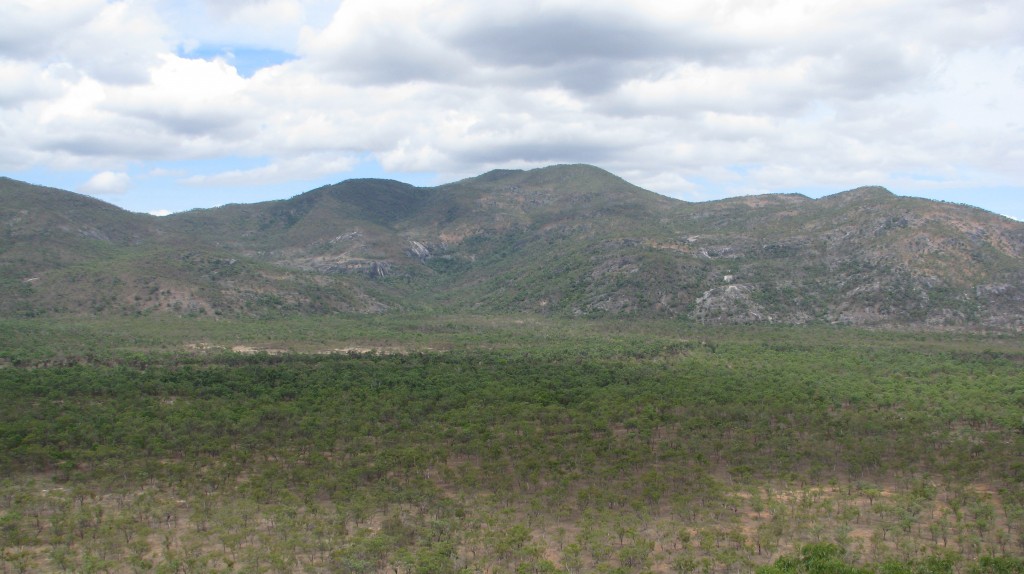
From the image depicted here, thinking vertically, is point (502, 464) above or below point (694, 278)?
below

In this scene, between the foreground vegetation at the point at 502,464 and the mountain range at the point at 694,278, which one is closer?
the foreground vegetation at the point at 502,464

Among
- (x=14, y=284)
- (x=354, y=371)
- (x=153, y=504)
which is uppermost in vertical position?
(x=14, y=284)

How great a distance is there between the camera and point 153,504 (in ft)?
172

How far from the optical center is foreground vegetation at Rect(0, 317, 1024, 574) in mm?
45406

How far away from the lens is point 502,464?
60906 mm

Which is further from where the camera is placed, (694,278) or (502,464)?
(694,278)

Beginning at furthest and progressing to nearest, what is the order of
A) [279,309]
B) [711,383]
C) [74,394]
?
1. [279,309]
2. [711,383]
3. [74,394]

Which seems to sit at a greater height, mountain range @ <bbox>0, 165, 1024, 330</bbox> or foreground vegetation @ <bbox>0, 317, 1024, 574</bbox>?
mountain range @ <bbox>0, 165, 1024, 330</bbox>

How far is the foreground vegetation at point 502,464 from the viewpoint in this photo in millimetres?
45406

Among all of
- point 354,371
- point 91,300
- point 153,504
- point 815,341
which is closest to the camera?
point 153,504

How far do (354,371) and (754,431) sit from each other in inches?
2189

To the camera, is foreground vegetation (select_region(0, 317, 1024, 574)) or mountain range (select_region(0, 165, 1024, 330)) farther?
mountain range (select_region(0, 165, 1024, 330))

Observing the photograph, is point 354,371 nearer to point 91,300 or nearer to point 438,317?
point 438,317

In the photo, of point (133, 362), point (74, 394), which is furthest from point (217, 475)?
point (133, 362)
